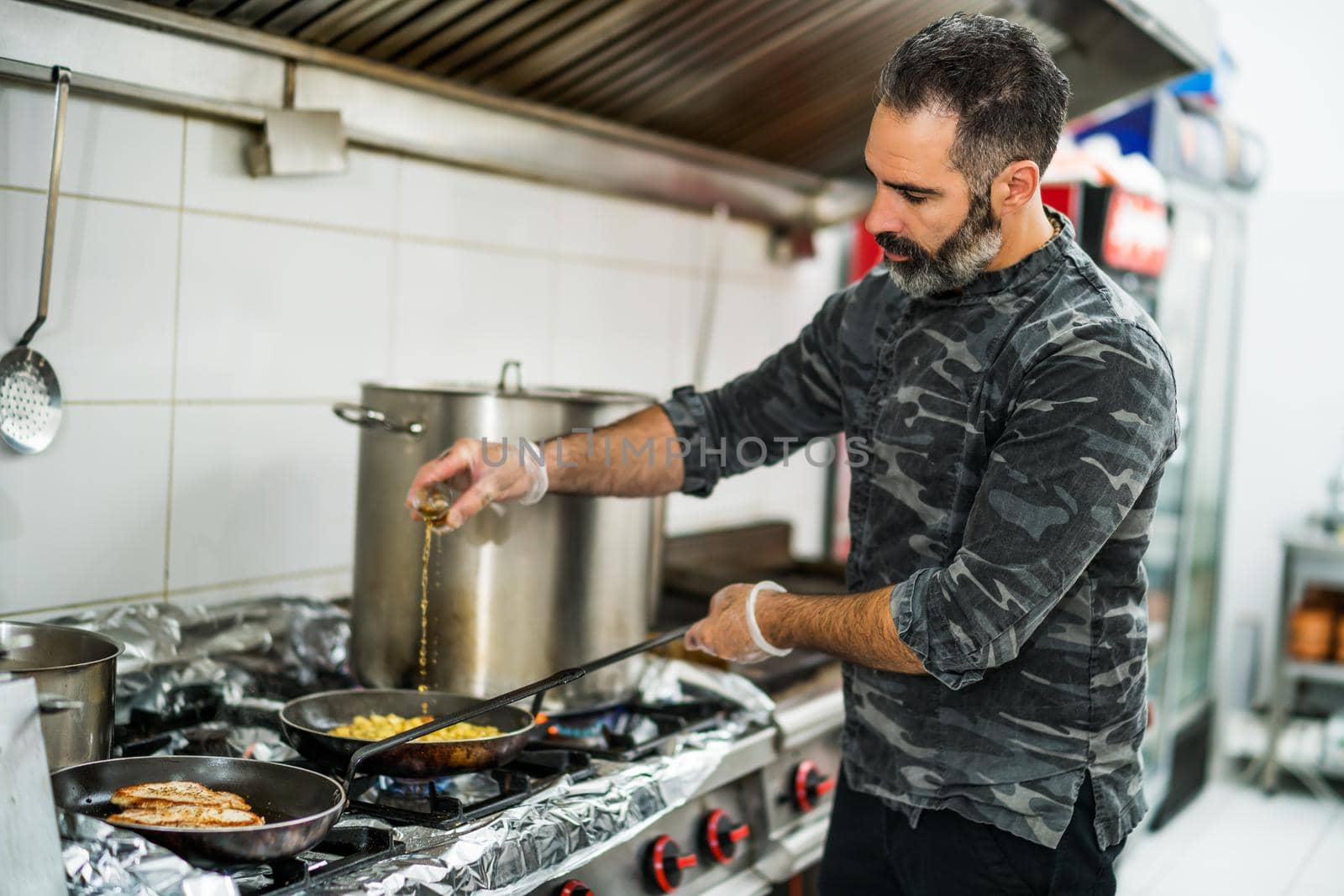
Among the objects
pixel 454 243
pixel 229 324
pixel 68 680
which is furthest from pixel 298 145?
pixel 68 680

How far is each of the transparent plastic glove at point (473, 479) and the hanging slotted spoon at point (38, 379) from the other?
46cm

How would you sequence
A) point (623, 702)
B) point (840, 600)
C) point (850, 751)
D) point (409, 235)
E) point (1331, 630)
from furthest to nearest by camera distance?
point (1331, 630) → point (409, 235) → point (623, 702) → point (850, 751) → point (840, 600)

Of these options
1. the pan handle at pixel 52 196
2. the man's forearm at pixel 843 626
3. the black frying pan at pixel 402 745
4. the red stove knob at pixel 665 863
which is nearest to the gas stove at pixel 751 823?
the red stove knob at pixel 665 863

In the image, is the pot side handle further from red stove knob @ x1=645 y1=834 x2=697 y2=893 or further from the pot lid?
red stove knob @ x1=645 y1=834 x2=697 y2=893

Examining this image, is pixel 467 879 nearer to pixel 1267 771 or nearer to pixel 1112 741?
pixel 1112 741

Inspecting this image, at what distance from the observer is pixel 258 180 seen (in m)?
1.67

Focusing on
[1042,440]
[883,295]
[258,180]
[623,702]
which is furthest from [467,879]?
[258,180]

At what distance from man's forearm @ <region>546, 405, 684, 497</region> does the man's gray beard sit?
1.30 ft

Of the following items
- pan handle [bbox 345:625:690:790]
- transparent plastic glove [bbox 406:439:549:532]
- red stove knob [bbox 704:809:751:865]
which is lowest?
red stove knob [bbox 704:809:751:865]

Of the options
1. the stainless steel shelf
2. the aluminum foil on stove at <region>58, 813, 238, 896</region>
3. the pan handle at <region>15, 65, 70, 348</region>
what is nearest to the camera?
the aluminum foil on stove at <region>58, 813, 238, 896</region>

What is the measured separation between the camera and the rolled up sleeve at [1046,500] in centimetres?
117

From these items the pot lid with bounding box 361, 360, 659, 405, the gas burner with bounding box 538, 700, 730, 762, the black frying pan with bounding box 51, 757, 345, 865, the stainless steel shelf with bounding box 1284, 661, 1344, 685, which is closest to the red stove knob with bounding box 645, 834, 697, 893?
the gas burner with bounding box 538, 700, 730, 762

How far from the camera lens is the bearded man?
1.18 meters

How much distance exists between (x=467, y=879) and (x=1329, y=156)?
190 inches
